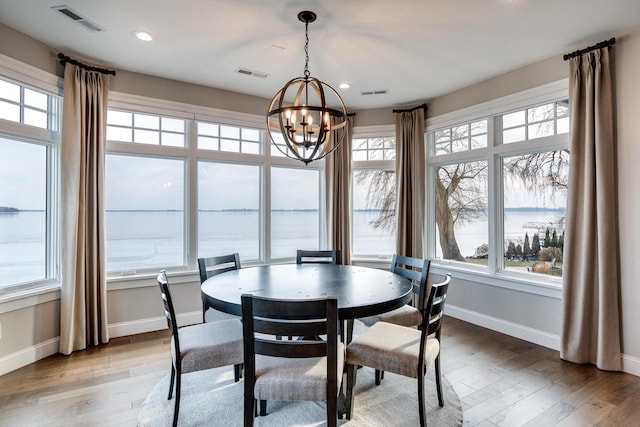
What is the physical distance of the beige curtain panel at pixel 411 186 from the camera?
4.60 m

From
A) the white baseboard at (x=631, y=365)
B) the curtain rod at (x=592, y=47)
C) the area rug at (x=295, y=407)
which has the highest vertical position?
the curtain rod at (x=592, y=47)

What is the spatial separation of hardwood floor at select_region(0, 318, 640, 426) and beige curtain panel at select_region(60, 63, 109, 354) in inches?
10.7

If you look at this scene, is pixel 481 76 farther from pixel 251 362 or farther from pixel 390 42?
pixel 251 362

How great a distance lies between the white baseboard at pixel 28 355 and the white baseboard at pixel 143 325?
1.62ft

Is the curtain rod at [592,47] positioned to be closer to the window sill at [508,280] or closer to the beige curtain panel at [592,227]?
the beige curtain panel at [592,227]

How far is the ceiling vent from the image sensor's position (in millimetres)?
2539

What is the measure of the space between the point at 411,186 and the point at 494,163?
1062mm

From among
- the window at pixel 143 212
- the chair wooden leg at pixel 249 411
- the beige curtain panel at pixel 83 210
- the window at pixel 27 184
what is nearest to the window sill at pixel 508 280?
the chair wooden leg at pixel 249 411

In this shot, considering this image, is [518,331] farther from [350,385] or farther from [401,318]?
[350,385]

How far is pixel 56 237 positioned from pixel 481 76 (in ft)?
15.7

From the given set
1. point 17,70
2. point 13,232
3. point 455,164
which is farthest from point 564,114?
point 13,232

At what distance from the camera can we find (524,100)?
11.7ft

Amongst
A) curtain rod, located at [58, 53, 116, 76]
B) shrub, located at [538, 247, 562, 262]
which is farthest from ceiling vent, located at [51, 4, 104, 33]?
shrub, located at [538, 247, 562, 262]

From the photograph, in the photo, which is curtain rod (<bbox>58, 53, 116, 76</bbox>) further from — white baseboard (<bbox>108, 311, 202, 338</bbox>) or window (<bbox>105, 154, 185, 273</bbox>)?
white baseboard (<bbox>108, 311, 202, 338</bbox>)
